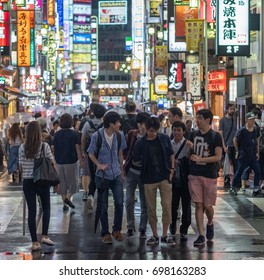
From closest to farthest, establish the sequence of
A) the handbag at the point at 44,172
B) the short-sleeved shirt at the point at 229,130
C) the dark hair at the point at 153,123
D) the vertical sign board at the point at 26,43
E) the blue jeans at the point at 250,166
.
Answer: the handbag at the point at 44,172
the dark hair at the point at 153,123
the blue jeans at the point at 250,166
the short-sleeved shirt at the point at 229,130
the vertical sign board at the point at 26,43

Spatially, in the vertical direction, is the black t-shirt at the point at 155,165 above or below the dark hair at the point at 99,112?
below

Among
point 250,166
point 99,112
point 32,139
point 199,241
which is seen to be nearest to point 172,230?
point 199,241

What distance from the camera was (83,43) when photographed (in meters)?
166

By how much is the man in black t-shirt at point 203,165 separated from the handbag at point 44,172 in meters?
1.89

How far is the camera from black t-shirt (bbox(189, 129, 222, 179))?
37.0 ft

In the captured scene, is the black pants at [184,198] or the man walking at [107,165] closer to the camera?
the man walking at [107,165]

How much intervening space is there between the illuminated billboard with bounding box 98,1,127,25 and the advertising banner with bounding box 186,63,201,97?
414 ft

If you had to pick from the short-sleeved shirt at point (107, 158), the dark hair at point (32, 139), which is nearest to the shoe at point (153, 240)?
the short-sleeved shirt at point (107, 158)

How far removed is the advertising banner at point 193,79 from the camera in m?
37.5

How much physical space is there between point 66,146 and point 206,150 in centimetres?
412

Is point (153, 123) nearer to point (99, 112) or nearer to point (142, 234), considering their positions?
point (142, 234)

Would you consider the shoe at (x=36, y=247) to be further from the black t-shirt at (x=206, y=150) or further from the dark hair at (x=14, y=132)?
the dark hair at (x=14, y=132)
